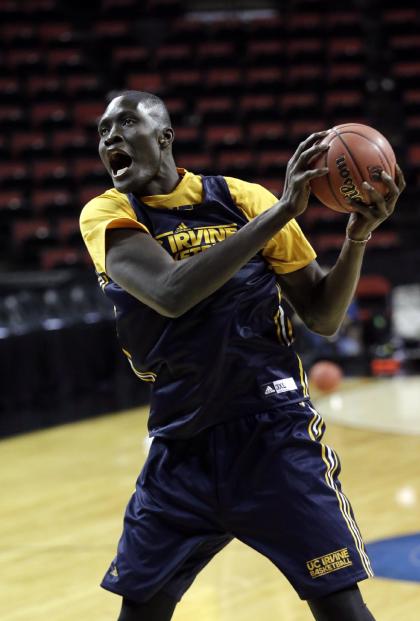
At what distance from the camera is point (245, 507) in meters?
2.28

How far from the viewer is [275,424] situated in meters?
2.32

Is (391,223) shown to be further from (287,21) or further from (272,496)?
(272,496)

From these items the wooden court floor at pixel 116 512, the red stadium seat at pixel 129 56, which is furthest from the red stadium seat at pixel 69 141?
the wooden court floor at pixel 116 512

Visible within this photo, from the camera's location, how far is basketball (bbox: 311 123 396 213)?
218 cm

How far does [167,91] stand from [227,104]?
0.89 m

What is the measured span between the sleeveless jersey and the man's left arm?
82 millimetres

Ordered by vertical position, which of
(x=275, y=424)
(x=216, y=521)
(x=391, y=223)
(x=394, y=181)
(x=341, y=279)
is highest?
(x=394, y=181)

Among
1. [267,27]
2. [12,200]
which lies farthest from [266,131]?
[12,200]

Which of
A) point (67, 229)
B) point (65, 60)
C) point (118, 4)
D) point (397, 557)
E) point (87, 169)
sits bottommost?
point (397, 557)

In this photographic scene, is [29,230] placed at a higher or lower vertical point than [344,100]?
lower

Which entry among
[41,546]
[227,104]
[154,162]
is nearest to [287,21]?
[227,104]

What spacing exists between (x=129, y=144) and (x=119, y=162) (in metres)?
0.06

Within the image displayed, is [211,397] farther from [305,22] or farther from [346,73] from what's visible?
[305,22]

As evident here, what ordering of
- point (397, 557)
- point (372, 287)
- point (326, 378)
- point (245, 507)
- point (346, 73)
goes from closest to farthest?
point (245, 507)
point (397, 557)
point (326, 378)
point (372, 287)
point (346, 73)
